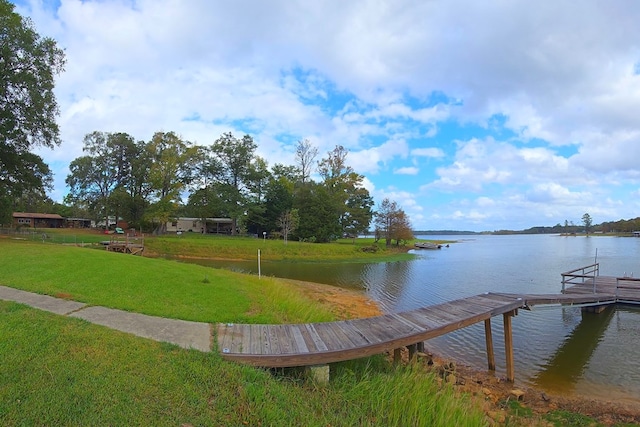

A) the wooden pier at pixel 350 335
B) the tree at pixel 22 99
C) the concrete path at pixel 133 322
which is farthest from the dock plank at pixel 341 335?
the tree at pixel 22 99

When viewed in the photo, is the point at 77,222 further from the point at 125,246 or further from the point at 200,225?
the point at 125,246

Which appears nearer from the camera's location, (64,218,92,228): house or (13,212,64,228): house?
(13,212,64,228): house

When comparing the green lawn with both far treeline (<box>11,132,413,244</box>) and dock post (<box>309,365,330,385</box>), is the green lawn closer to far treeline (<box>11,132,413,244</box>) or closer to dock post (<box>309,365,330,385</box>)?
dock post (<box>309,365,330,385</box>)

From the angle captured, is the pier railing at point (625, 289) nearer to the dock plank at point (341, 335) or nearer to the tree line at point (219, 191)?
the dock plank at point (341, 335)

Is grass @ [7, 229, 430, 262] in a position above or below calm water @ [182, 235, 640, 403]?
above

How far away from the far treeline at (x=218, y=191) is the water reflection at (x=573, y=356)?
33805 mm

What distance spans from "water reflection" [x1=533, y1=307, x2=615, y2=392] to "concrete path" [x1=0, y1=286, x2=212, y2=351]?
26.0ft

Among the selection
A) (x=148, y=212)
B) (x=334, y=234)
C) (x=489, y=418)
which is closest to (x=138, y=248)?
(x=148, y=212)

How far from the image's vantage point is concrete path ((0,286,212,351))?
554 cm

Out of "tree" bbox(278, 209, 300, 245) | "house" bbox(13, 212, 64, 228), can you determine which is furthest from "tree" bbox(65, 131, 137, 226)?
"tree" bbox(278, 209, 300, 245)

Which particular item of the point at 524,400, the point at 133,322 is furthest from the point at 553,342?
the point at 133,322

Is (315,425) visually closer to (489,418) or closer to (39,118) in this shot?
(489,418)

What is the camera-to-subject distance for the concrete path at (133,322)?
554cm

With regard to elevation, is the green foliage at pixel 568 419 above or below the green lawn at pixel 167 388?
below
